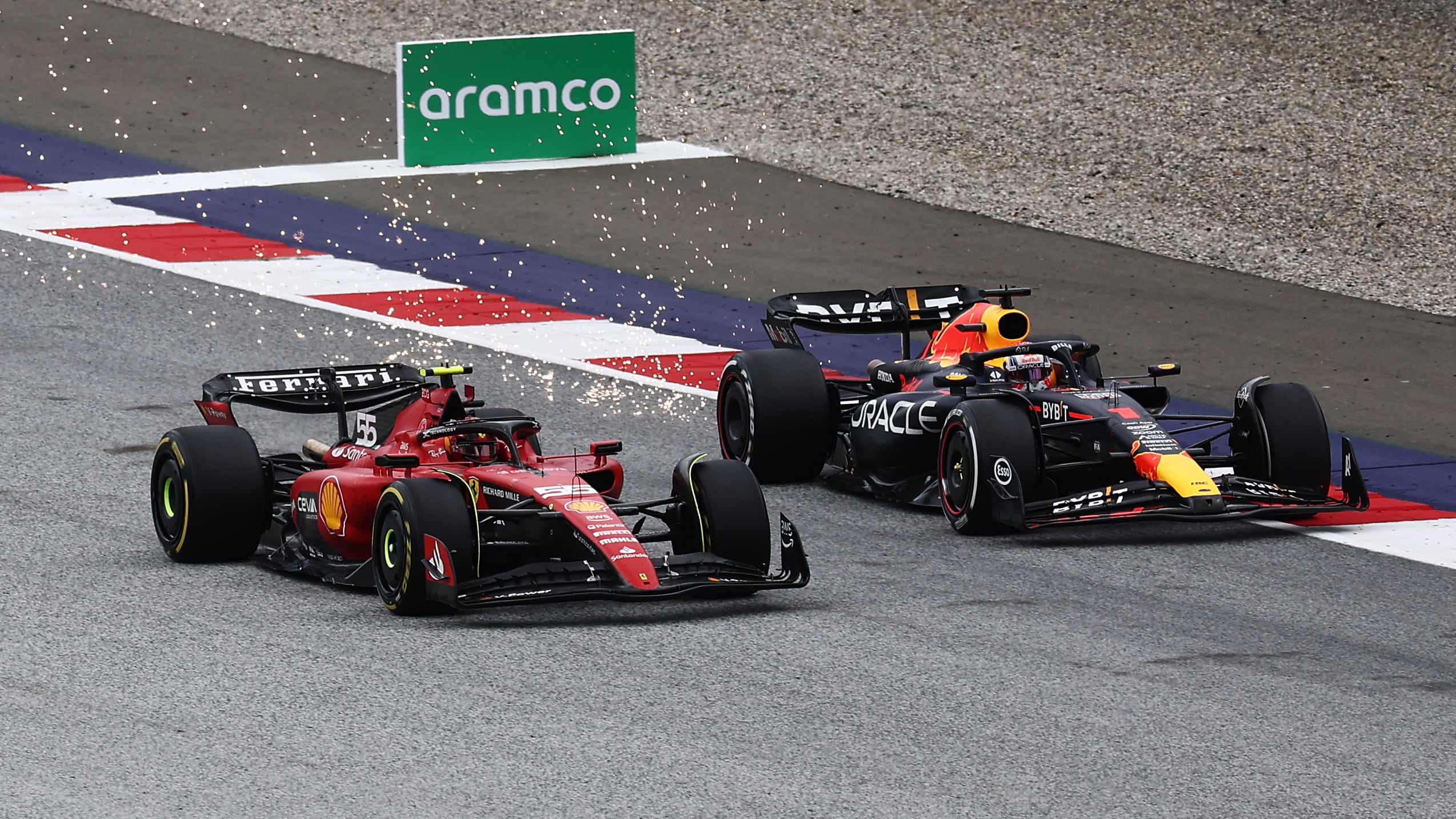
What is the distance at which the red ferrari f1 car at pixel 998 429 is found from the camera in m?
12.2

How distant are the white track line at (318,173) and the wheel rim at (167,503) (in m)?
10.3

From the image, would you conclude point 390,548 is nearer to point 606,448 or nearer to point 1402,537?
point 606,448

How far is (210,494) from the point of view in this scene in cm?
1114

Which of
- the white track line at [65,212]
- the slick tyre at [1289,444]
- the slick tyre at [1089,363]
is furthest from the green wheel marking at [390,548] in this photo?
the white track line at [65,212]

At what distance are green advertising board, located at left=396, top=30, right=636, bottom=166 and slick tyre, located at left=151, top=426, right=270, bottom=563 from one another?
11.3 m

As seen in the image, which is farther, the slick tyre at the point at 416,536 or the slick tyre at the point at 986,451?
the slick tyre at the point at 986,451

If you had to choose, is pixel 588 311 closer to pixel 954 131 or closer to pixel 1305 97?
pixel 954 131

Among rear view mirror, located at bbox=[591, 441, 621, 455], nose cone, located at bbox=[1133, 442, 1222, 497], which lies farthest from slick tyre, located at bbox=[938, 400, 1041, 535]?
rear view mirror, located at bbox=[591, 441, 621, 455]

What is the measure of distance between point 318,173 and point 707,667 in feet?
45.4

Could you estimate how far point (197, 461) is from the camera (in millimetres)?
11148

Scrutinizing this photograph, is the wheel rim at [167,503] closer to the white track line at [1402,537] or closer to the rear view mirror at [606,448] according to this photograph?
the rear view mirror at [606,448]

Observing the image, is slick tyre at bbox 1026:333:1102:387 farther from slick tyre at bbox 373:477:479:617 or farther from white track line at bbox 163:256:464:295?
white track line at bbox 163:256:464:295

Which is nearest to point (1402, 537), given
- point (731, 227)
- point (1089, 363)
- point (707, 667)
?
point (1089, 363)

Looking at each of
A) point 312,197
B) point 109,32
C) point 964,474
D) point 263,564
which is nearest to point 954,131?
point 312,197
